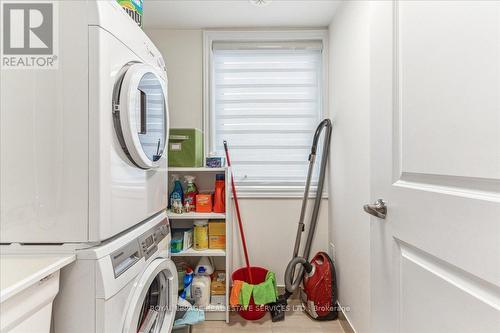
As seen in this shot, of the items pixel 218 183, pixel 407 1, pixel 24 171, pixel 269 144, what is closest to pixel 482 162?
pixel 407 1

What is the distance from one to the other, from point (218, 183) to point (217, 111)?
67 centimetres

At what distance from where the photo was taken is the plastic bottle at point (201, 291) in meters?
1.74

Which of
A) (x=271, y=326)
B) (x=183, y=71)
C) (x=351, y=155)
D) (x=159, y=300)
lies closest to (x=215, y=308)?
(x=271, y=326)

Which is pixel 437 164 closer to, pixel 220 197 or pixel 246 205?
pixel 220 197

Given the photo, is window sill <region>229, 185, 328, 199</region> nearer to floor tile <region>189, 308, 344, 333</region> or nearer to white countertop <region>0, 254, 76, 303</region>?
floor tile <region>189, 308, 344, 333</region>

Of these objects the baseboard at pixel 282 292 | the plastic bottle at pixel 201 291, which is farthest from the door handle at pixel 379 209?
the baseboard at pixel 282 292

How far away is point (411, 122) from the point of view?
2.36 feet

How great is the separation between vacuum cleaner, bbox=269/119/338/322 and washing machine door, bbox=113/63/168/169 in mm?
1210

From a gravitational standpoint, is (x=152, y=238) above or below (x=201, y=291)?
above

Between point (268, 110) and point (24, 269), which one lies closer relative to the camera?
point (24, 269)

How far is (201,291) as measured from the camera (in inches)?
68.8

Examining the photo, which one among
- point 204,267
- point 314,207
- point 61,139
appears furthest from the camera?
point 314,207

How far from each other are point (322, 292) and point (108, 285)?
148 centimetres

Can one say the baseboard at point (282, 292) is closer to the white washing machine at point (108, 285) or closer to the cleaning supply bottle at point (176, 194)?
the cleaning supply bottle at point (176, 194)
